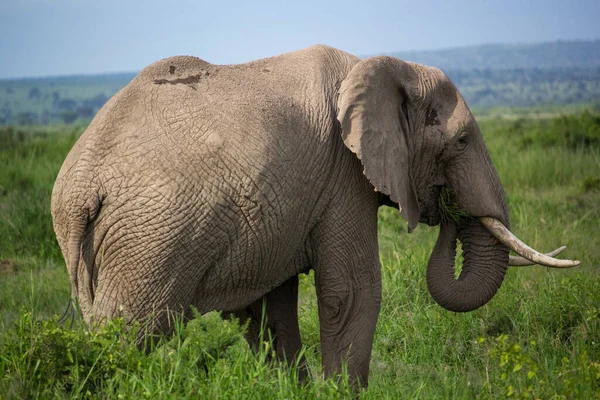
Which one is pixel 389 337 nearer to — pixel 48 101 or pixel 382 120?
pixel 382 120

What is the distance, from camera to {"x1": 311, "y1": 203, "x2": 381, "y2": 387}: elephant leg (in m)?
4.89

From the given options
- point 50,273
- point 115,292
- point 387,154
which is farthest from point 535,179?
point 115,292

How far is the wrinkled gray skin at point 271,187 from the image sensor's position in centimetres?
438

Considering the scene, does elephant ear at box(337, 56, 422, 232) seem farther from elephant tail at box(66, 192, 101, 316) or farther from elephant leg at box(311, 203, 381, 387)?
elephant tail at box(66, 192, 101, 316)

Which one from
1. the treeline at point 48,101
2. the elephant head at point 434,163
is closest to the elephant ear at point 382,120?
the elephant head at point 434,163

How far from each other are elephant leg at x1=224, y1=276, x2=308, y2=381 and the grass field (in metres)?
0.25

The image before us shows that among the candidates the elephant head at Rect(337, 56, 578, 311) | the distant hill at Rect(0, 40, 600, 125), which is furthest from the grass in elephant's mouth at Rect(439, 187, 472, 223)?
the distant hill at Rect(0, 40, 600, 125)

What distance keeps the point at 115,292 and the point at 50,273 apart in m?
3.66

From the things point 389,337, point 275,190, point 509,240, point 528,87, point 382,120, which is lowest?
point 528,87

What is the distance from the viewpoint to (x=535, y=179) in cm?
1294

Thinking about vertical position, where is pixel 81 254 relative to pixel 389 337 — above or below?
above

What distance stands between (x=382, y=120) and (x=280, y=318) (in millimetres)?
1427

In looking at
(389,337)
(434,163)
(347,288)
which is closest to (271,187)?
(347,288)

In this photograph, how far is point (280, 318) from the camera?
5.52 metres
